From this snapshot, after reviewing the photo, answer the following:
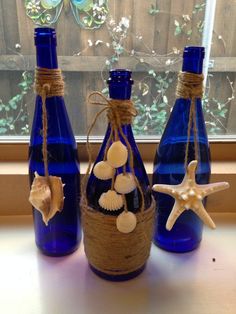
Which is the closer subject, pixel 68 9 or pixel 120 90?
pixel 120 90

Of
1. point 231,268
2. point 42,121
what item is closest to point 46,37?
point 42,121

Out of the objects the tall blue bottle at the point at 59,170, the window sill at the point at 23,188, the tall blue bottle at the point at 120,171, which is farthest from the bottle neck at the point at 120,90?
the window sill at the point at 23,188

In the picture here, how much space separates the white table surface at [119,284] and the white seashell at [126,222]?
0.09 metres

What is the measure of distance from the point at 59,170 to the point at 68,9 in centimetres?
27

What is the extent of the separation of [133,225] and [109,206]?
4cm

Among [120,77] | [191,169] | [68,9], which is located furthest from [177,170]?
[68,9]

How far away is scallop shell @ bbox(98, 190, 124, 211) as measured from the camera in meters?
0.40

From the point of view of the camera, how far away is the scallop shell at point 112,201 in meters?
0.40

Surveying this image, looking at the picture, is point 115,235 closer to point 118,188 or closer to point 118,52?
point 118,188

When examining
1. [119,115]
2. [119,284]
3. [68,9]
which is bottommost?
[119,284]

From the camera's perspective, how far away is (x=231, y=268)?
1.57ft

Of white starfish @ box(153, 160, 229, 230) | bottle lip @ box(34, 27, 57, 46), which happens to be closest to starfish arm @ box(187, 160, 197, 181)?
white starfish @ box(153, 160, 229, 230)

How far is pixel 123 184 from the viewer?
39 centimetres

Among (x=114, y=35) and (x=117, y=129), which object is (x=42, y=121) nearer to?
(x=117, y=129)
